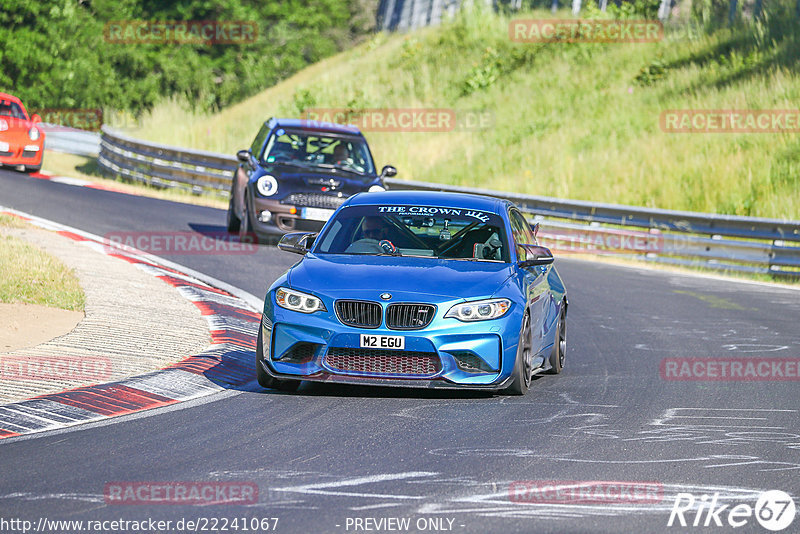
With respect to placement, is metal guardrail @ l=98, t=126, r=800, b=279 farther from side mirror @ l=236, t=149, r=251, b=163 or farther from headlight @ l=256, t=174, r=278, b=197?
headlight @ l=256, t=174, r=278, b=197

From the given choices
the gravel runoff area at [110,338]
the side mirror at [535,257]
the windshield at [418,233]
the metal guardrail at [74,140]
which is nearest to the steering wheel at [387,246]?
the windshield at [418,233]

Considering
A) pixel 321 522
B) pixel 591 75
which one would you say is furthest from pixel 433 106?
pixel 321 522

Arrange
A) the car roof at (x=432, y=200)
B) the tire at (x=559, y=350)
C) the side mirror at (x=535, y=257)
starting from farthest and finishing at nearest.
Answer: the tire at (x=559, y=350)
the car roof at (x=432, y=200)
the side mirror at (x=535, y=257)

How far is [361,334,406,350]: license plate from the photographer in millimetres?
8500

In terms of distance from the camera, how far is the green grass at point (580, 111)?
1054 inches

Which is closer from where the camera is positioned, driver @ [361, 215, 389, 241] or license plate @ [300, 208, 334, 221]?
driver @ [361, 215, 389, 241]

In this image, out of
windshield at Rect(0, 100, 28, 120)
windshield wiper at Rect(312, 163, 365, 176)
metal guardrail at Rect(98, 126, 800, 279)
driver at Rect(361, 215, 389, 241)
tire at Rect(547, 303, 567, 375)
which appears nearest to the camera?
driver at Rect(361, 215, 389, 241)

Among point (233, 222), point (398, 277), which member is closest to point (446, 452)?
point (398, 277)

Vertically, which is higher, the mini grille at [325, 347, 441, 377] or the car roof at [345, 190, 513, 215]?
the car roof at [345, 190, 513, 215]

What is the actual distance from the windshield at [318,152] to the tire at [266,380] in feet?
32.1

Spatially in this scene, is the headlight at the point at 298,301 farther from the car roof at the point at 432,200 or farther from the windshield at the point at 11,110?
the windshield at the point at 11,110

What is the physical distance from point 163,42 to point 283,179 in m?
40.6

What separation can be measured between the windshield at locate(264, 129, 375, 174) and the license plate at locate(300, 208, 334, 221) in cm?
113

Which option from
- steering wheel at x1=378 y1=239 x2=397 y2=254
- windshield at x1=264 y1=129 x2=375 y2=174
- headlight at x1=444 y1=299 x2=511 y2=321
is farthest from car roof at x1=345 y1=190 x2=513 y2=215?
windshield at x1=264 y1=129 x2=375 y2=174
